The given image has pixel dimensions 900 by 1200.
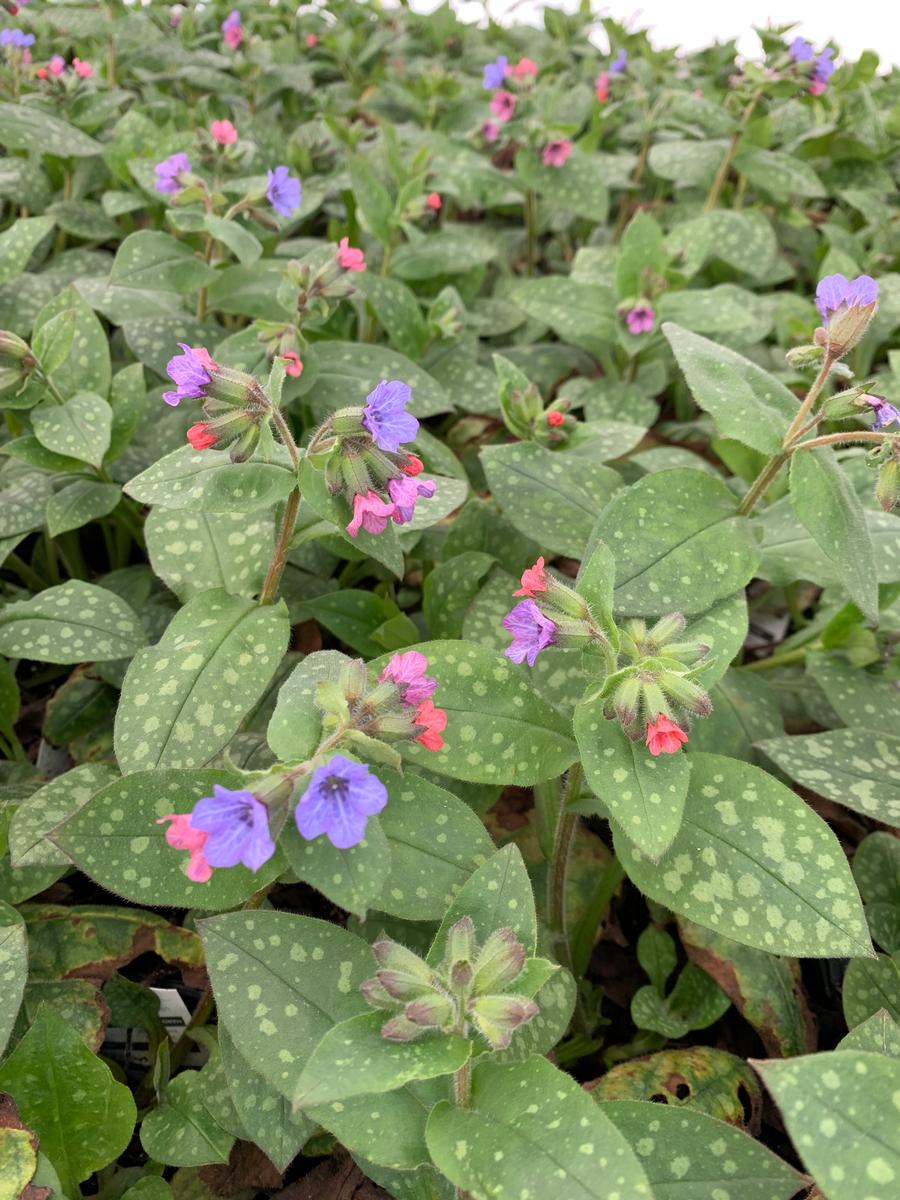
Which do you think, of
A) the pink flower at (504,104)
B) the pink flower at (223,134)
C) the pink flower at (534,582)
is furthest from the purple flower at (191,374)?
the pink flower at (504,104)

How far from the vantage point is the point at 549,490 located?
4.49ft

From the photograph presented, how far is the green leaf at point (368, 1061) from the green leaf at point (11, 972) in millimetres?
365

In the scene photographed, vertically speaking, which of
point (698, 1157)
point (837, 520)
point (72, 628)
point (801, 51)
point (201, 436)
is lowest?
point (698, 1157)

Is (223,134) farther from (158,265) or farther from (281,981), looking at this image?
(281,981)

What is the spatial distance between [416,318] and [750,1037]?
52.1 inches

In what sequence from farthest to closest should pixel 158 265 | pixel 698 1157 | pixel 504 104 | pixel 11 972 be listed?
pixel 504 104
pixel 158 265
pixel 11 972
pixel 698 1157

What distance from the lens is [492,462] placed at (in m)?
1.37

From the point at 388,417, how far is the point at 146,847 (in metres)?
0.49

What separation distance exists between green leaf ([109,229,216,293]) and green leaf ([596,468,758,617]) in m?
0.86

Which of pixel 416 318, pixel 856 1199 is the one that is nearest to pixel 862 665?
pixel 856 1199

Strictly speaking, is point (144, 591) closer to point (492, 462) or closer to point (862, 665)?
point (492, 462)

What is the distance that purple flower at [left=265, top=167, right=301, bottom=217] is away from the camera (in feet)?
5.13

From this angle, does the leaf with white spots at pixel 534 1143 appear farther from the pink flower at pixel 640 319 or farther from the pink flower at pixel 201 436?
the pink flower at pixel 640 319

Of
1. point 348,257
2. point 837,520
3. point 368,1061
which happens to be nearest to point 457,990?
point 368,1061
